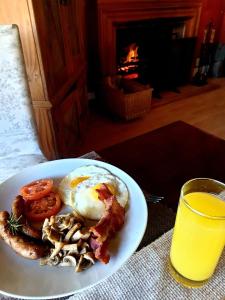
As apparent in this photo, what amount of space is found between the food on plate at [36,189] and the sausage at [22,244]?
0.12 metres

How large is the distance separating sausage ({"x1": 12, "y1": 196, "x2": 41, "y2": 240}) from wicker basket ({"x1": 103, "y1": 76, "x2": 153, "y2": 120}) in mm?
1959

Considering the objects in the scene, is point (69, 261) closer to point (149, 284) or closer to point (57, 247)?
point (57, 247)

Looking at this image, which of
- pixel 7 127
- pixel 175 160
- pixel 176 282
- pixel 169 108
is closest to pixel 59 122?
pixel 7 127

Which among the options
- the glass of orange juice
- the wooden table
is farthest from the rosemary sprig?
the wooden table

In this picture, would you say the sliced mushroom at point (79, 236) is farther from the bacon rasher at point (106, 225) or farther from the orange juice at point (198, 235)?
the orange juice at point (198, 235)

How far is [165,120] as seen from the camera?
2.70 m

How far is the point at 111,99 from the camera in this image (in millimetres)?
2607

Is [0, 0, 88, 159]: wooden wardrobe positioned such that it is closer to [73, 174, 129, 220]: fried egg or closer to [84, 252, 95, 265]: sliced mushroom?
[73, 174, 129, 220]: fried egg

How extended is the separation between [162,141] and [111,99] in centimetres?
159

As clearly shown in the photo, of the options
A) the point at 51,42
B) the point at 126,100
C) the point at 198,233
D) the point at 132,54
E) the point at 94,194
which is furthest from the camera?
the point at 132,54

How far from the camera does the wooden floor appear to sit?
2.38 meters

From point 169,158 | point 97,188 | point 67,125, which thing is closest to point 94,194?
point 97,188

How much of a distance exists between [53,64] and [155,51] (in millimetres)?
1918

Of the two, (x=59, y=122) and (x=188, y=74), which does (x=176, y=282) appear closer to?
(x=59, y=122)
